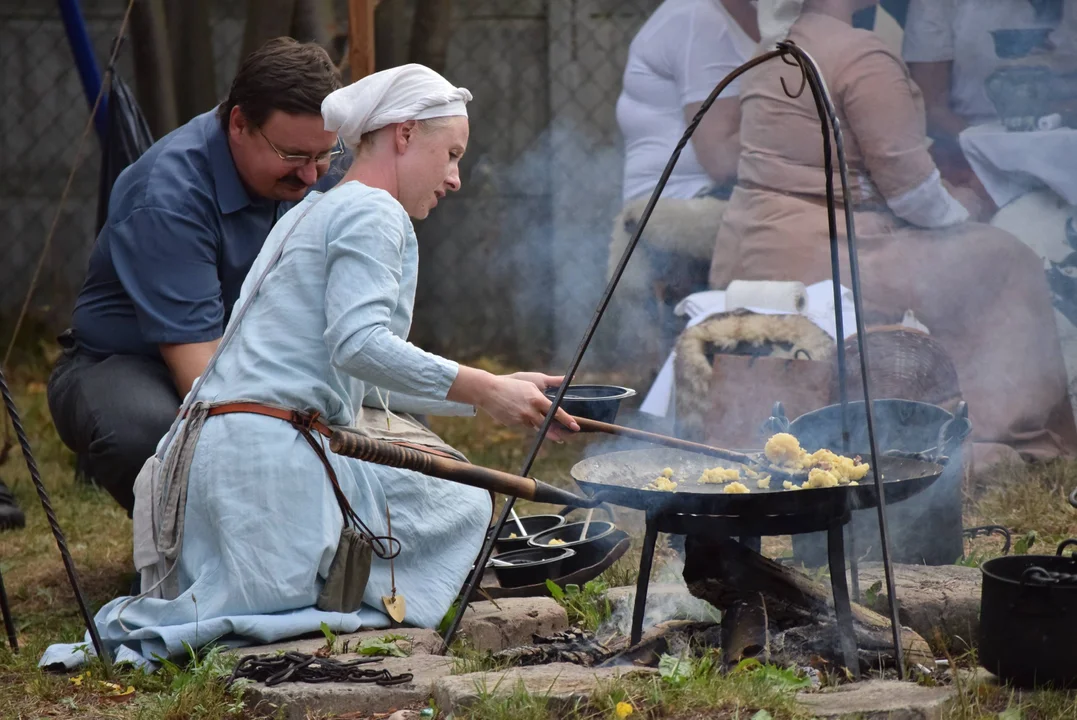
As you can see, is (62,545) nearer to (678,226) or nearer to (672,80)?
(678,226)

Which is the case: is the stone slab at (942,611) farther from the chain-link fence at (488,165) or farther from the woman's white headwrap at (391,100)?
the chain-link fence at (488,165)

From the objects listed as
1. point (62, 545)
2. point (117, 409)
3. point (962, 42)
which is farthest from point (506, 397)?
point (962, 42)

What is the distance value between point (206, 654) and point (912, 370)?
127 inches

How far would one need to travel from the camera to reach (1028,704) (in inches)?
119

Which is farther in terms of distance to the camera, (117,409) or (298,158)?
(117,409)

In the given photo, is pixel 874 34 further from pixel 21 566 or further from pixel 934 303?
pixel 21 566

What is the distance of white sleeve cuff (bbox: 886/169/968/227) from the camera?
5984 millimetres

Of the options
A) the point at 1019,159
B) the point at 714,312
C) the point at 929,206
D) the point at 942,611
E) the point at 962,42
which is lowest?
the point at 942,611

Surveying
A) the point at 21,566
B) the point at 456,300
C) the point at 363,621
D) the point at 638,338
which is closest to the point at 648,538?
the point at 363,621

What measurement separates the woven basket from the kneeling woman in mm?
2330

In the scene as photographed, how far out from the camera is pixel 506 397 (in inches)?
135

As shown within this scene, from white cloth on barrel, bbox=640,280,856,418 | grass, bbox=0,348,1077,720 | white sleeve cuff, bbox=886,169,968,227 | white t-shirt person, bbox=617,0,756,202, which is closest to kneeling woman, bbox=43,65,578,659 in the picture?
grass, bbox=0,348,1077,720

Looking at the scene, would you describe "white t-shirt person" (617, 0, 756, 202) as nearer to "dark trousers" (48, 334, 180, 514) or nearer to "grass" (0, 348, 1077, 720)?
"grass" (0, 348, 1077, 720)

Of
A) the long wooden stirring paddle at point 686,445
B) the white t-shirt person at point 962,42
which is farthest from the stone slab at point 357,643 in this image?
the white t-shirt person at point 962,42
